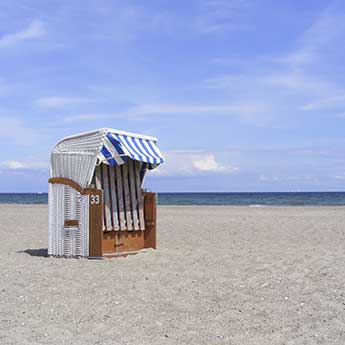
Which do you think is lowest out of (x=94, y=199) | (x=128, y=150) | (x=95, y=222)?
(x=95, y=222)

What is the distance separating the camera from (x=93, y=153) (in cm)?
1078

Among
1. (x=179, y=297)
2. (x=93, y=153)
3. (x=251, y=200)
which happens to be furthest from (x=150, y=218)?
(x=251, y=200)

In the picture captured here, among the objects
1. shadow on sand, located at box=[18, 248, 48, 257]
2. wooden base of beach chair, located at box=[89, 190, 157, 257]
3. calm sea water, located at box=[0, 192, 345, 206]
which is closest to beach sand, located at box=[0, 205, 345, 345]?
shadow on sand, located at box=[18, 248, 48, 257]

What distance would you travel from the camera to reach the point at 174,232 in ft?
56.1

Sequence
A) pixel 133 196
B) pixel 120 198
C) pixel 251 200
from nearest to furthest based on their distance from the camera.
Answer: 1. pixel 120 198
2. pixel 133 196
3. pixel 251 200

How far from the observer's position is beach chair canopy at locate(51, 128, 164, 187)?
35.6 ft

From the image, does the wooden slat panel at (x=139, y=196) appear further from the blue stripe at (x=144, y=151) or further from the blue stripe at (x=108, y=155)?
the blue stripe at (x=108, y=155)

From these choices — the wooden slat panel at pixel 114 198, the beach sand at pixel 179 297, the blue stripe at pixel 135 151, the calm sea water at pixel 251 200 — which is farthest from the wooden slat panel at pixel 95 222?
the calm sea water at pixel 251 200

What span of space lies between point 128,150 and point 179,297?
421cm

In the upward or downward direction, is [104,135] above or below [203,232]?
above

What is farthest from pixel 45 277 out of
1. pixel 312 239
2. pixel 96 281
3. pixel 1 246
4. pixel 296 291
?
pixel 312 239

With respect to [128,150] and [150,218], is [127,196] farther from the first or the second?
[128,150]

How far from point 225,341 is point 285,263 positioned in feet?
16.2

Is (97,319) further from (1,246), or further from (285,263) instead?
(1,246)
